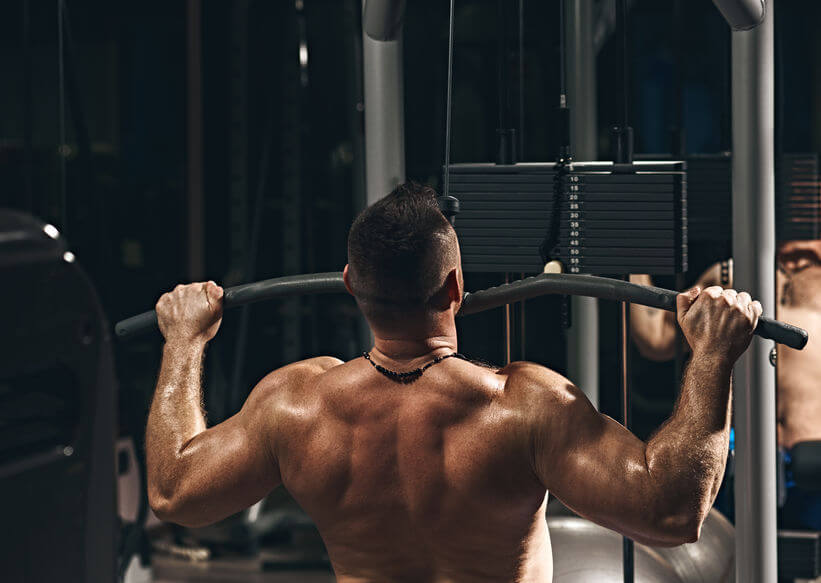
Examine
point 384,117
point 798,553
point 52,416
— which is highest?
point 384,117

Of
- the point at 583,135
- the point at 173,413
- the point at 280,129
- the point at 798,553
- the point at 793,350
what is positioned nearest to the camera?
the point at 173,413

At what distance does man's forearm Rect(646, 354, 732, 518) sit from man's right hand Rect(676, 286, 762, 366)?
0.05ft

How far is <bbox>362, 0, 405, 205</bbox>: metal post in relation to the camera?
1.92 meters

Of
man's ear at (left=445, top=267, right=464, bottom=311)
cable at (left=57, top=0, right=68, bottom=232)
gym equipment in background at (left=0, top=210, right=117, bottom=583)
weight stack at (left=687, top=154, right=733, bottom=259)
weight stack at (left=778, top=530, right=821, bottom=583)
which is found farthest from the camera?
weight stack at (left=778, top=530, right=821, bottom=583)

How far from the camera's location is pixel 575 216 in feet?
5.79

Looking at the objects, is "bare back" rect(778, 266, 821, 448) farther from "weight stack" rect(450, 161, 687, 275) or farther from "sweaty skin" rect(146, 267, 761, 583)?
"sweaty skin" rect(146, 267, 761, 583)

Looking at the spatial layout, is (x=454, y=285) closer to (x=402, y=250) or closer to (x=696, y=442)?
(x=402, y=250)

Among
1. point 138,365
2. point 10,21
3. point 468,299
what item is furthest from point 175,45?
point 468,299

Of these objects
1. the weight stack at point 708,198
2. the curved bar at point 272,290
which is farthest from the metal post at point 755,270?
the curved bar at point 272,290

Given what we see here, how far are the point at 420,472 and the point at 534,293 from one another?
0.29 metres

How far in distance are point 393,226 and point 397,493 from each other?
13.7 inches

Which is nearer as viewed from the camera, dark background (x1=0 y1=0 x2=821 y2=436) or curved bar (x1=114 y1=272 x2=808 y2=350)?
curved bar (x1=114 y1=272 x2=808 y2=350)

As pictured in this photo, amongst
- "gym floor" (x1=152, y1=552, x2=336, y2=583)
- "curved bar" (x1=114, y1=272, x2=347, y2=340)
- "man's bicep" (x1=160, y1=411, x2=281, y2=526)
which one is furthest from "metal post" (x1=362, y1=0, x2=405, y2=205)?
"gym floor" (x1=152, y1=552, x2=336, y2=583)

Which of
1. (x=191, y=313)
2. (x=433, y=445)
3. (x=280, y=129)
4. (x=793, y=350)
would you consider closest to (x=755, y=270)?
(x=433, y=445)
